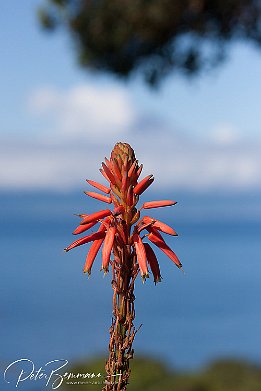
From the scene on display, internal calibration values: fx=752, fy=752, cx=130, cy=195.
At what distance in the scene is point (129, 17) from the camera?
10305 millimetres

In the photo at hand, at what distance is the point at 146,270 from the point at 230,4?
984 centimetres

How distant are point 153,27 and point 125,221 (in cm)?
960

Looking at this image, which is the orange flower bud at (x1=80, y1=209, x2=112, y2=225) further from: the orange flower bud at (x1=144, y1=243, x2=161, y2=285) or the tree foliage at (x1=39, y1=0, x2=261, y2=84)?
the tree foliage at (x1=39, y1=0, x2=261, y2=84)

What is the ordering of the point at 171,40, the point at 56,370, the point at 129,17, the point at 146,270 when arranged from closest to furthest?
the point at 146,270, the point at 56,370, the point at 129,17, the point at 171,40

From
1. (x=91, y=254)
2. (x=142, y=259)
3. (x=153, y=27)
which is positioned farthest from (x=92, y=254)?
(x=153, y=27)

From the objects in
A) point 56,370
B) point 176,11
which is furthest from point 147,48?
point 56,370

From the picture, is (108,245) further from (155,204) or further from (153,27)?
(153,27)

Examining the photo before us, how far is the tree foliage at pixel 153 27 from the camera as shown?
10461 mm

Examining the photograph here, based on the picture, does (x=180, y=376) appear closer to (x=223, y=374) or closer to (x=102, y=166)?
(x=223, y=374)

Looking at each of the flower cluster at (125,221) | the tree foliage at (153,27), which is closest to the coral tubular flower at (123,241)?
the flower cluster at (125,221)

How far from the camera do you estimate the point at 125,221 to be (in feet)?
5.10

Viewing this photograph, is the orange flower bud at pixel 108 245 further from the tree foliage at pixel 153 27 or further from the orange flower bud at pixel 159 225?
the tree foliage at pixel 153 27

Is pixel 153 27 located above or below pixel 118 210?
above

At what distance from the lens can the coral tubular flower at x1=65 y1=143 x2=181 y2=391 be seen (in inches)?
59.8
